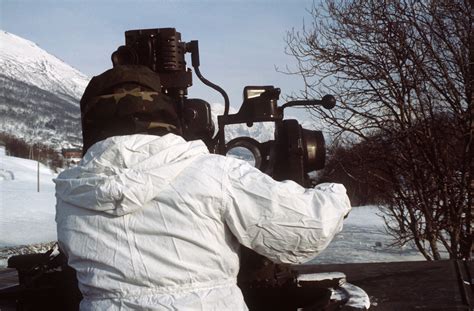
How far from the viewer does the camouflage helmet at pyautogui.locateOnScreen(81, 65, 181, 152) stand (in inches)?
76.4

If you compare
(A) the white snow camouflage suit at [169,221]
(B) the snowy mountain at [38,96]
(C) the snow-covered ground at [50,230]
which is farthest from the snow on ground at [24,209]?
(B) the snowy mountain at [38,96]

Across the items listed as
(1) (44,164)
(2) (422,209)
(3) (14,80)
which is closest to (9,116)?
(3) (14,80)

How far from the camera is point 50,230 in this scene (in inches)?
498

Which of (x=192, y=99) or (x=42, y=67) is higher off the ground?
(x=42, y=67)

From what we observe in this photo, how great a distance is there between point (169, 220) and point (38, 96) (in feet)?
448

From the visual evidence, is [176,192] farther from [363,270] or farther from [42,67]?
[42,67]

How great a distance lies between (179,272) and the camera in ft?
5.75

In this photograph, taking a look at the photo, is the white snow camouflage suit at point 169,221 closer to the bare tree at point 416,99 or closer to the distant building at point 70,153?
the bare tree at point 416,99

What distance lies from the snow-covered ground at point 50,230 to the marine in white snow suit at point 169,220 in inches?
217

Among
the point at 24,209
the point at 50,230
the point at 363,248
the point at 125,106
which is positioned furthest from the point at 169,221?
the point at 24,209

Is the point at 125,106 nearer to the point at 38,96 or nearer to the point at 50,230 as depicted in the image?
the point at 50,230

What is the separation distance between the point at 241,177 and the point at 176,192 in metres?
0.19

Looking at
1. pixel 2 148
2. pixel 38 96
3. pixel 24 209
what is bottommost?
pixel 24 209

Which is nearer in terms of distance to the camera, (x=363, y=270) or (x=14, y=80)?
(x=363, y=270)
